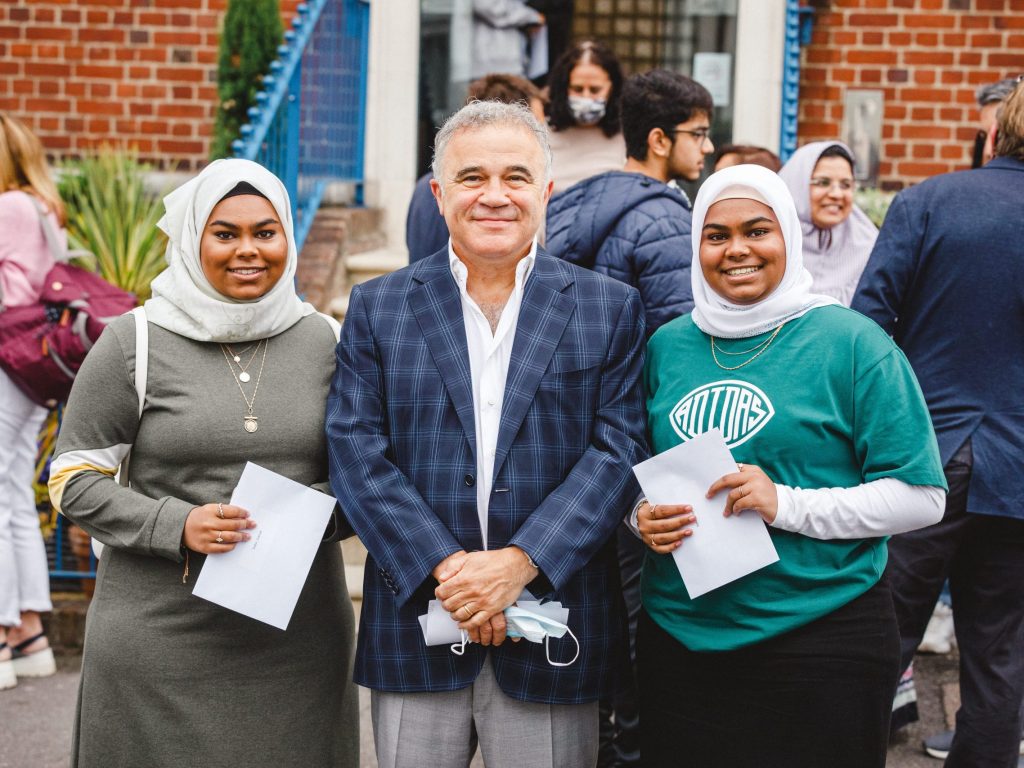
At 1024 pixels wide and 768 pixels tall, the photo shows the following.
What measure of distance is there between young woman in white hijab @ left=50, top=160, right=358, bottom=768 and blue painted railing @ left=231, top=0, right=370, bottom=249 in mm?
2799

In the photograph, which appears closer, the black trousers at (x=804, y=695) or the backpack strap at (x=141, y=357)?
the black trousers at (x=804, y=695)

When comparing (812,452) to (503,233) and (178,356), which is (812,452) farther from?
(178,356)

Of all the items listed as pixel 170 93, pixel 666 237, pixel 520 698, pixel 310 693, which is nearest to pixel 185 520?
pixel 310 693

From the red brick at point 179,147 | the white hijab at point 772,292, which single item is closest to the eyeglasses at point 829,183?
the white hijab at point 772,292

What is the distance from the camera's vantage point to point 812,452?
7.93 ft

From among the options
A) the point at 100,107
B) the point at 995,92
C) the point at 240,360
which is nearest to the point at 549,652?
the point at 240,360

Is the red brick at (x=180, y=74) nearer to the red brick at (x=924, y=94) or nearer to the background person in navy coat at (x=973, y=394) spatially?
the red brick at (x=924, y=94)

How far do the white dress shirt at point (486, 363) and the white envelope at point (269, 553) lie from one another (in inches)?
13.9

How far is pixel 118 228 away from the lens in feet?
18.1

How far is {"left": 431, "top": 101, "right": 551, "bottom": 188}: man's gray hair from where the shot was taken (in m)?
2.53

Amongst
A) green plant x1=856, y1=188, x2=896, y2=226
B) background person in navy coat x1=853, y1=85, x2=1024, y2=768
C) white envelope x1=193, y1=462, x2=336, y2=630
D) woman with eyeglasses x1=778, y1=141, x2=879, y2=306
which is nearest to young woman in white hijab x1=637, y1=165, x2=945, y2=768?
white envelope x1=193, y1=462, x2=336, y2=630

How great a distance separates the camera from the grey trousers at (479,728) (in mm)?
2494

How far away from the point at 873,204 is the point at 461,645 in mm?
4501

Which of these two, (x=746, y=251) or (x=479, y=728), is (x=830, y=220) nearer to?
(x=746, y=251)
